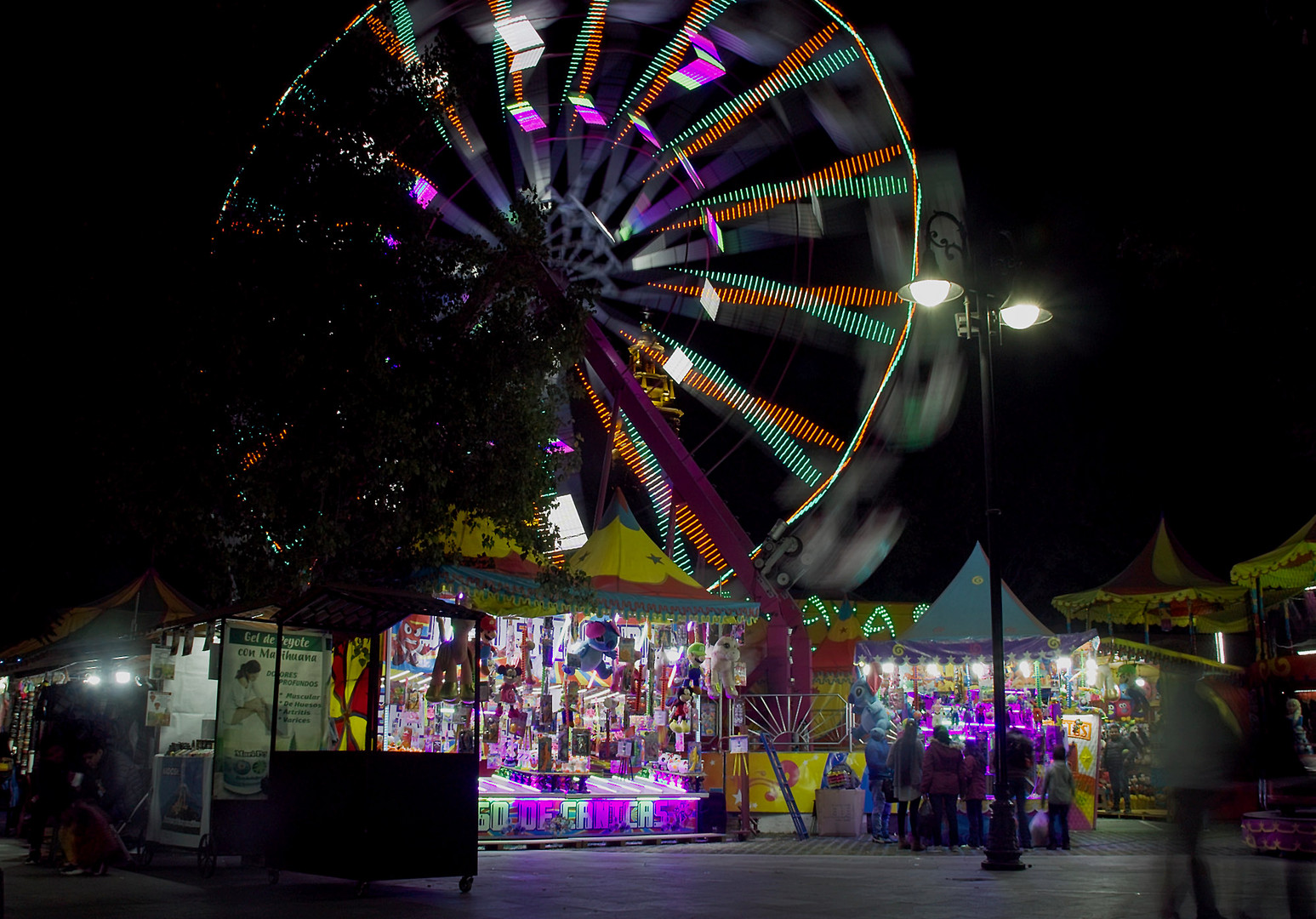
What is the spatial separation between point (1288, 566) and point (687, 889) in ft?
36.0

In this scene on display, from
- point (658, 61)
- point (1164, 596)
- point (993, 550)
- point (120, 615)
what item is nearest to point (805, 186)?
point (658, 61)

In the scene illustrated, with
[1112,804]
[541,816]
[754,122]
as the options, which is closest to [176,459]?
[541,816]

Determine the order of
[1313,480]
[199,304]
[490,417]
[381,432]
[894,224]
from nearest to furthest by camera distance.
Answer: [199,304] → [381,432] → [490,417] → [894,224] → [1313,480]

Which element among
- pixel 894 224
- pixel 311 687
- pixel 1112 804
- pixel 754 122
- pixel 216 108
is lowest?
pixel 1112 804

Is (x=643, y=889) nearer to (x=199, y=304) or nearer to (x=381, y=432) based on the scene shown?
(x=381, y=432)

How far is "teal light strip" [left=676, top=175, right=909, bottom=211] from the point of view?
767 inches

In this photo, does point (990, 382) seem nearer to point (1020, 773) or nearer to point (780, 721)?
point (1020, 773)

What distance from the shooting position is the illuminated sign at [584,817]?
12914mm

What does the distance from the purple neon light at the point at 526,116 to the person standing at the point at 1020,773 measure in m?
12.1

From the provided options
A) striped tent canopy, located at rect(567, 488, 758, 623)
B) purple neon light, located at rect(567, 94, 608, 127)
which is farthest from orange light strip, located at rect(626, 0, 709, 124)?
striped tent canopy, located at rect(567, 488, 758, 623)

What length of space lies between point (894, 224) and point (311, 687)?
13167 mm

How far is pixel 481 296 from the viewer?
13.2 metres

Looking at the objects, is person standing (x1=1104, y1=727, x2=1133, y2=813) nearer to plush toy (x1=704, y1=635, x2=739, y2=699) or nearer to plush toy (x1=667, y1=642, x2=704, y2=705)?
plush toy (x1=704, y1=635, x2=739, y2=699)

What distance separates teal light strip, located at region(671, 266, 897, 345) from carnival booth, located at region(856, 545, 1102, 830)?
13.7 feet
